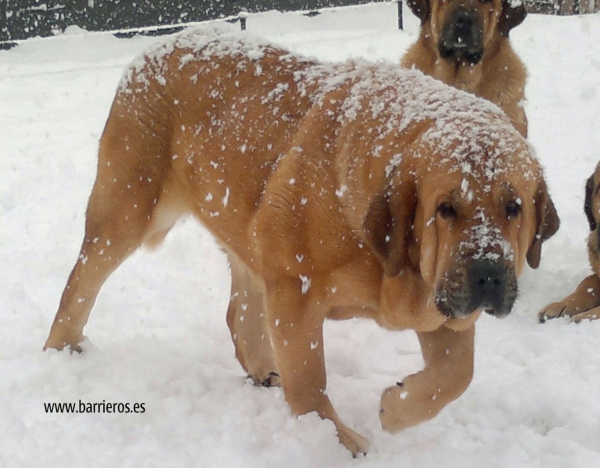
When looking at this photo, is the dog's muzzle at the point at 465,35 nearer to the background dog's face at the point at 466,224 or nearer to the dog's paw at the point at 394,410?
the background dog's face at the point at 466,224

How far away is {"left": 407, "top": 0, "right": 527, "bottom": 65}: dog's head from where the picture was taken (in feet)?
17.0

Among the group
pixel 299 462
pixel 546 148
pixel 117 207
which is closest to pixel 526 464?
pixel 299 462

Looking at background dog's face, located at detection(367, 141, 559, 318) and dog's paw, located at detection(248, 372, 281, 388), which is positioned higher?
background dog's face, located at detection(367, 141, 559, 318)

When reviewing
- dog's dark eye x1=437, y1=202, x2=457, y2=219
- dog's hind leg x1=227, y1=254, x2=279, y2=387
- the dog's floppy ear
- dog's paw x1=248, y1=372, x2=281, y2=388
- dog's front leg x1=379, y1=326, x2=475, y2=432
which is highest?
dog's dark eye x1=437, y1=202, x2=457, y2=219

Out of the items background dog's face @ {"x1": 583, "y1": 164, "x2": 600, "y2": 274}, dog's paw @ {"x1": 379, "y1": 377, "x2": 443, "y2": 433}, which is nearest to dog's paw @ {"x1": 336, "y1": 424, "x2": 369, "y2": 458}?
dog's paw @ {"x1": 379, "y1": 377, "x2": 443, "y2": 433}

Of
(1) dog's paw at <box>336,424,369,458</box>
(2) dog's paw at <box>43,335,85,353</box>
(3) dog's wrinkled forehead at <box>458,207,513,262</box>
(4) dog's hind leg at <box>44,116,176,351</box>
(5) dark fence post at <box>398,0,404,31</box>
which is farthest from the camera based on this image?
(5) dark fence post at <box>398,0,404,31</box>

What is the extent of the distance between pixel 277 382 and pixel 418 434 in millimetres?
947

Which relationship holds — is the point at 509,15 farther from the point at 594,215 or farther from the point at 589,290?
the point at 589,290

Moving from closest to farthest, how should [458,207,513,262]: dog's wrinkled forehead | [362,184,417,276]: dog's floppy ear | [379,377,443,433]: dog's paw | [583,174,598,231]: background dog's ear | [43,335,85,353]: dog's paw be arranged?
[458,207,513,262]: dog's wrinkled forehead
[362,184,417,276]: dog's floppy ear
[379,377,443,433]: dog's paw
[43,335,85,353]: dog's paw
[583,174,598,231]: background dog's ear

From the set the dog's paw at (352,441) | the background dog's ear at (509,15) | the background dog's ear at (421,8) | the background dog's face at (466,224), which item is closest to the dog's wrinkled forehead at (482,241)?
the background dog's face at (466,224)

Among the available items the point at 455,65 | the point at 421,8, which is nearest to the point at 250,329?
the point at 455,65

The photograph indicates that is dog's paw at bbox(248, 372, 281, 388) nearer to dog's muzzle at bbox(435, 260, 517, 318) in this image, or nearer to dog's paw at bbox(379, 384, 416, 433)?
dog's paw at bbox(379, 384, 416, 433)

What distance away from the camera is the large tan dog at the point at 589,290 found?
4.60 meters

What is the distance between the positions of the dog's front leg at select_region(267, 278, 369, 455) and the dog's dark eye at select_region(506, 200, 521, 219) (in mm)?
911
